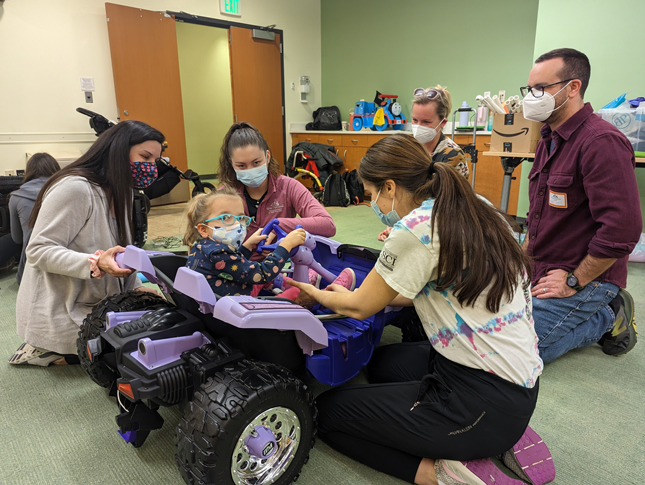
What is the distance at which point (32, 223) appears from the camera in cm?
192

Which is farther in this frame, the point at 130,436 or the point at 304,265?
the point at 304,265

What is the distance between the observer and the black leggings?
1260 millimetres

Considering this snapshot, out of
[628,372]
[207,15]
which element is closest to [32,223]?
[628,372]

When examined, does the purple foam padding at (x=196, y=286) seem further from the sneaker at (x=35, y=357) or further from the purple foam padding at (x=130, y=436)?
the sneaker at (x=35, y=357)

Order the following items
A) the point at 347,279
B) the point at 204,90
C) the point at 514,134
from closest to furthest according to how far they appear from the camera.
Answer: the point at 347,279
the point at 514,134
the point at 204,90

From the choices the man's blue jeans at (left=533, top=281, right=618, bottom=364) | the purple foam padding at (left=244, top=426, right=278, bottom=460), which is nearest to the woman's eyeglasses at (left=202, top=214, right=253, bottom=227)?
the purple foam padding at (left=244, top=426, right=278, bottom=460)

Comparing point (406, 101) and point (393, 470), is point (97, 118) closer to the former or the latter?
point (406, 101)

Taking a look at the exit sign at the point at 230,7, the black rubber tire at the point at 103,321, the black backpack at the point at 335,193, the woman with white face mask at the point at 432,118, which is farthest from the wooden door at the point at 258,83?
the black rubber tire at the point at 103,321

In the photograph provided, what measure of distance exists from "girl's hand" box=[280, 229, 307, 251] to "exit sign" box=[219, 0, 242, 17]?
6141mm

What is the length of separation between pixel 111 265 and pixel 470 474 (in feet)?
4.71

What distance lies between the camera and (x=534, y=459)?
1.39 metres

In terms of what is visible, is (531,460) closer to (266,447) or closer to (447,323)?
(447,323)

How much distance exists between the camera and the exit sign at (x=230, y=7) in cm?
657

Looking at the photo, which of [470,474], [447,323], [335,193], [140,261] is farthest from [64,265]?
[335,193]
